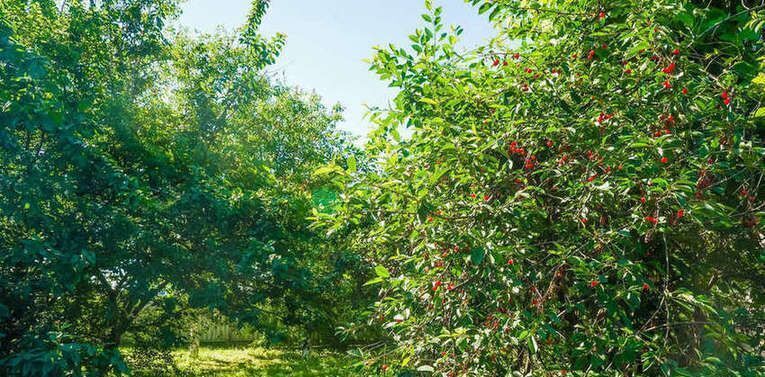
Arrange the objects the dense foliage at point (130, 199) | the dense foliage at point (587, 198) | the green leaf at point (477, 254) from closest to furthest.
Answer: the green leaf at point (477, 254)
the dense foliage at point (587, 198)
the dense foliage at point (130, 199)

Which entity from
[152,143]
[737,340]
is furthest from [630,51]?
[152,143]

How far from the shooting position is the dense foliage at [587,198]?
2.97 metres

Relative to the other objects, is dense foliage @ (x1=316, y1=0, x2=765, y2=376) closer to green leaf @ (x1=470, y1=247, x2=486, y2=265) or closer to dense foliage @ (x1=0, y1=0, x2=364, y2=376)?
green leaf @ (x1=470, y1=247, x2=486, y2=265)

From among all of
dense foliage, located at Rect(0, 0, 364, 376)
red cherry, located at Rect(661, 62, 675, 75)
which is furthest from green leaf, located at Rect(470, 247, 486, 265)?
red cherry, located at Rect(661, 62, 675, 75)

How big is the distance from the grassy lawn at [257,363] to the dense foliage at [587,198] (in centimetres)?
954

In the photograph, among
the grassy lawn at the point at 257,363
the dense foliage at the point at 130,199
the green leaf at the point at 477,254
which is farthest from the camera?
the grassy lawn at the point at 257,363

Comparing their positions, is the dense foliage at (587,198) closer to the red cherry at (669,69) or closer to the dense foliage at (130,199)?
the red cherry at (669,69)

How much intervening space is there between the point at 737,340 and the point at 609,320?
0.97 m

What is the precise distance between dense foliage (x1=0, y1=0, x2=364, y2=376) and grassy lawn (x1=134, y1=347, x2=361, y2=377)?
13.5ft

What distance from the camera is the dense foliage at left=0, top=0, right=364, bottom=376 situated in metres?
5.23

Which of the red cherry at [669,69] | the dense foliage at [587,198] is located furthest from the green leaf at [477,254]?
the red cherry at [669,69]

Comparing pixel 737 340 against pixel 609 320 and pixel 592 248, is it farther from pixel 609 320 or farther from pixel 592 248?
pixel 592 248

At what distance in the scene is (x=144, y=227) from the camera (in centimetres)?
707

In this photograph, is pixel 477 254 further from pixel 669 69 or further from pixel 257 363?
pixel 257 363
